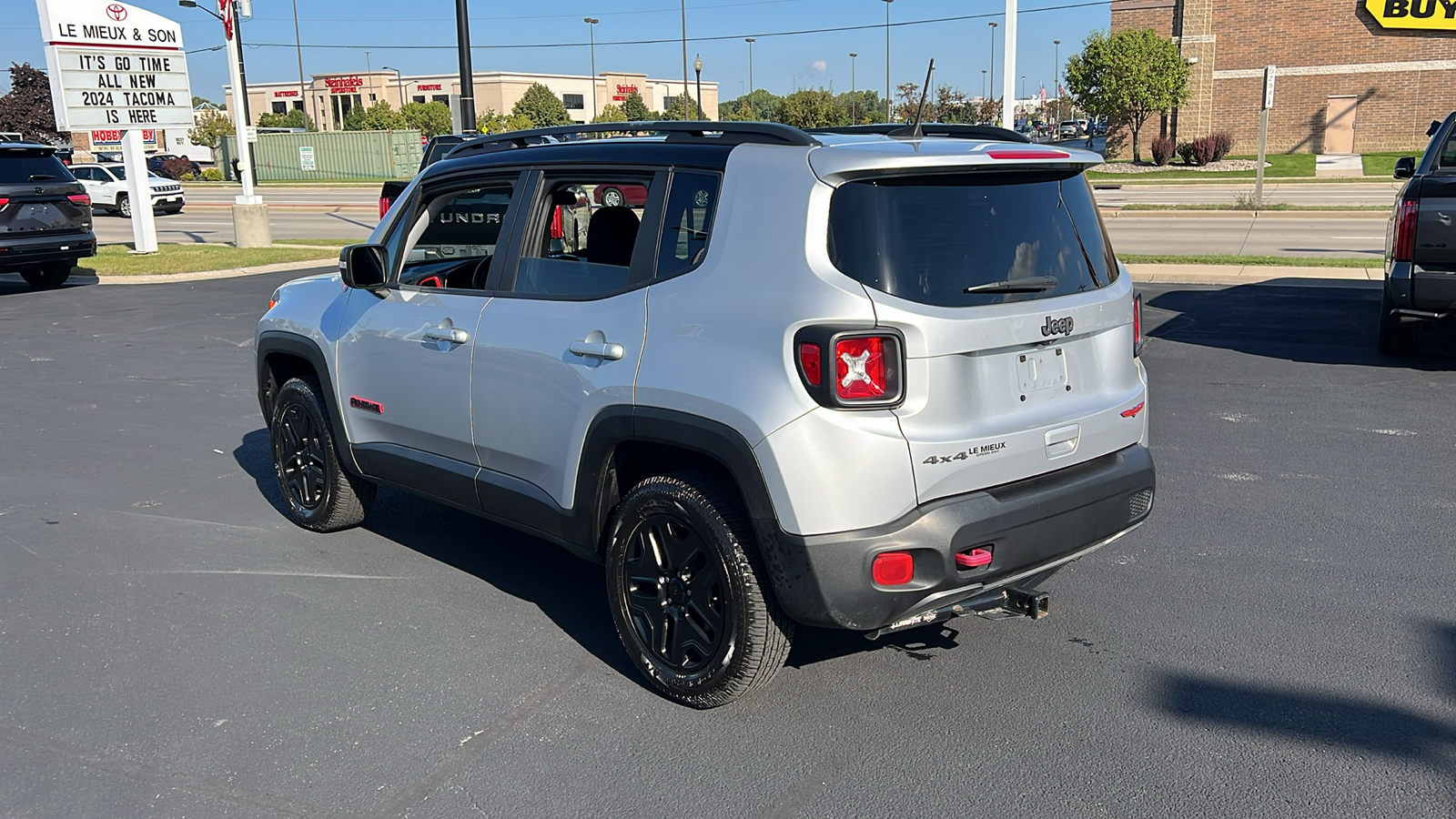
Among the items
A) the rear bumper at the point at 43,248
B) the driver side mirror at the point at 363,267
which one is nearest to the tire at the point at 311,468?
the driver side mirror at the point at 363,267

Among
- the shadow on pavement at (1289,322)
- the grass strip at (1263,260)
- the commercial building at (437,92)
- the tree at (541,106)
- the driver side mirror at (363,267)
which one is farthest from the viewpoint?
the commercial building at (437,92)

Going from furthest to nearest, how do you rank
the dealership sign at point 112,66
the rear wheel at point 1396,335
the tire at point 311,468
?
1. the dealership sign at point 112,66
2. the rear wheel at point 1396,335
3. the tire at point 311,468

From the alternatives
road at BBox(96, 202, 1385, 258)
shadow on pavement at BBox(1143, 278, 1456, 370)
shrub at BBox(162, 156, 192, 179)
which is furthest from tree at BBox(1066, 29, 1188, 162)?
shrub at BBox(162, 156, 192, 179)

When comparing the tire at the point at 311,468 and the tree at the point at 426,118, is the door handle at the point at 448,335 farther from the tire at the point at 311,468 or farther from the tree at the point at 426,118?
the tree at the point at 426,118

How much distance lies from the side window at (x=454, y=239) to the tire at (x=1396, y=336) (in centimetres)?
739

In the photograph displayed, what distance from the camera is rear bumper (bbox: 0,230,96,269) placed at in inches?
603

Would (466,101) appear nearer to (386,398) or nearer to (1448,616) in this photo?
(386,398)

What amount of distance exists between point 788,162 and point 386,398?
229 centimetres

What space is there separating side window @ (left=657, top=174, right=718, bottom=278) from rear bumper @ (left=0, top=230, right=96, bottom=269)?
48.2ft

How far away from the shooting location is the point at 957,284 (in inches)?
140

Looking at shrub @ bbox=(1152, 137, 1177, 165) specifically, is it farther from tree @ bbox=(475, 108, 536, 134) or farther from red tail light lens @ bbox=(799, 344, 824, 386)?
red tail light lens @ bbox=(799, 344, 824, 386)

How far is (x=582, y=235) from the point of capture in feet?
14.3

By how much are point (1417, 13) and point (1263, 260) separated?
30.1 metres

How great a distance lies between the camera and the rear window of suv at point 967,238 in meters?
3.45
